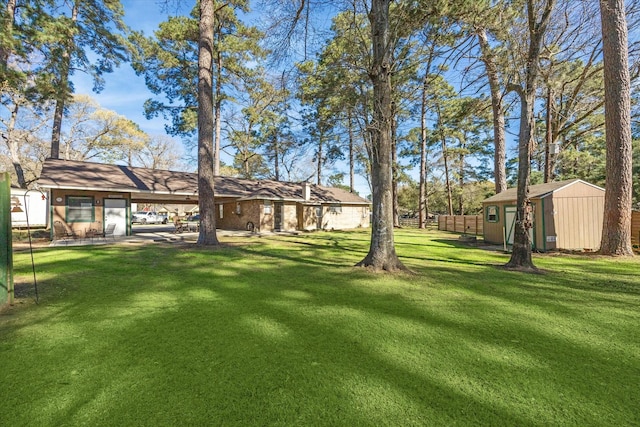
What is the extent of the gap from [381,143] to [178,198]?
673 inches

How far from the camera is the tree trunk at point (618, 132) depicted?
8.95 metres

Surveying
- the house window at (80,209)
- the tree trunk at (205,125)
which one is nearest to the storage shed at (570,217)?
the tree trunk at (205,125)

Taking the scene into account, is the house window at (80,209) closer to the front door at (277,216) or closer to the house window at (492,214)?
the front door at (277,216)

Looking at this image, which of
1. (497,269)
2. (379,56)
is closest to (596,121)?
(497,269)

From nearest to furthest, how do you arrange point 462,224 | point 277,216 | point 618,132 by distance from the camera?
point 618,132
point 277,216
point 462,224

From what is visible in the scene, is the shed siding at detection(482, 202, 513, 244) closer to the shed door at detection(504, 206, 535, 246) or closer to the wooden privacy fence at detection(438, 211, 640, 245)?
the shed door at detection(504, 206, 535, 246)

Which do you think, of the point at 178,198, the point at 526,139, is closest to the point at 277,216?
the point at 178,198

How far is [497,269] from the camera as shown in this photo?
759 cm

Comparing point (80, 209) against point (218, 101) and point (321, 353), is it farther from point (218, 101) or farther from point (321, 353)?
point (321, 353)

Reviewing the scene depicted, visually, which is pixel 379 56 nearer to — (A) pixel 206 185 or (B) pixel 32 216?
(A) pixel 206 185

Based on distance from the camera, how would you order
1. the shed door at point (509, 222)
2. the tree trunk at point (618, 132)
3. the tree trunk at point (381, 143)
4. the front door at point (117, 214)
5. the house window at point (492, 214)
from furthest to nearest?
the front door at point (117, 214) → the house window at point (492, 214) → the shed door at point (509, 222) → the tree trunk at point (618, 132) → the tree trunk at point (381, 143)

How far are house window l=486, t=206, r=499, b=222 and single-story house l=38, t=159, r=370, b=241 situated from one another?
12.1 meters

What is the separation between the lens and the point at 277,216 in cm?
2092

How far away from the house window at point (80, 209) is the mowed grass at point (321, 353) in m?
10.2
